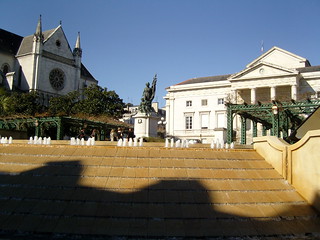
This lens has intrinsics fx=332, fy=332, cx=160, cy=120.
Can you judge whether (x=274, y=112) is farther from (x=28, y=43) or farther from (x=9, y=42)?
(x=9, y=42)

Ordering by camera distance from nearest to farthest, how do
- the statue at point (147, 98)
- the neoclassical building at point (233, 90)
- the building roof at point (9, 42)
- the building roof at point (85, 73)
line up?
1. the statue at point (147, 98)
2. the neoclassical building at point (233, 90)
3. the building roof at point (9, 42)
4. the building roof at point (85, 73)

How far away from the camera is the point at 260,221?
8562mm

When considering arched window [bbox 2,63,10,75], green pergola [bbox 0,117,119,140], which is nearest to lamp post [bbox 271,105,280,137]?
green pergola [bbox 0,117,119,140]

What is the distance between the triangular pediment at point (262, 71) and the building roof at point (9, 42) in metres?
48.0

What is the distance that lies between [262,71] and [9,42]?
181 feet

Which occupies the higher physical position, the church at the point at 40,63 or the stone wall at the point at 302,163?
the church at the point at 40,63

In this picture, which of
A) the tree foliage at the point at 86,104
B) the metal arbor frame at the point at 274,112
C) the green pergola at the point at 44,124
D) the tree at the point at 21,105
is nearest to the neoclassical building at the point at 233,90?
the tree foliage at the point at 86,104

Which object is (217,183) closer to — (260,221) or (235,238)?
(260,221)

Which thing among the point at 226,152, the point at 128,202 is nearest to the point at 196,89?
the point at 226,152

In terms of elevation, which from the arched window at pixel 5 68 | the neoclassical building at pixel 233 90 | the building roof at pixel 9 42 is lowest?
the neoclassical building at pixel 233 90

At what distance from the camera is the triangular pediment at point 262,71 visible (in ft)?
184

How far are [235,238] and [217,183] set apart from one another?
108 inches

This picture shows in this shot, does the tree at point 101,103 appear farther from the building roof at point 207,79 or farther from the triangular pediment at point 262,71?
the triangular pediment at point 262,71

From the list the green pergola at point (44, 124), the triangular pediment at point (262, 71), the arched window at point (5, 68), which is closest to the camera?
the green pergola at point (44, 124)
